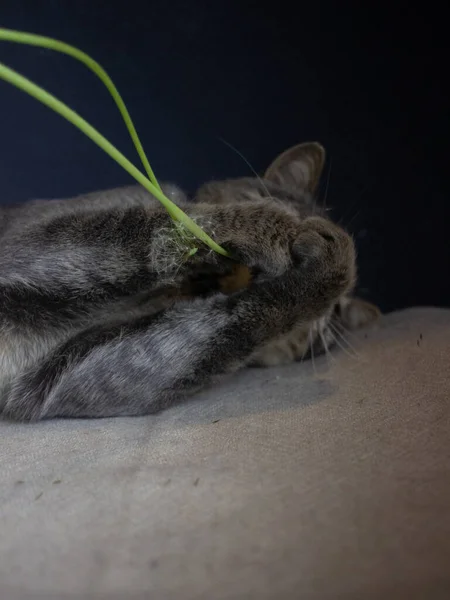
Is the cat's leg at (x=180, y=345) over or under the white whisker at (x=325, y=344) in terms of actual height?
over

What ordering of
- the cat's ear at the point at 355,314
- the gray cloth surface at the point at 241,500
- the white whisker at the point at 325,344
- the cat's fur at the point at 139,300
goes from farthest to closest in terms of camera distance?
1. the cat's ear at the point at 355,314
2. the white whisker at the point at 325,344
3. the cat's fur at the point at 139,300
4. the gray cloth surface at the point at 241,500

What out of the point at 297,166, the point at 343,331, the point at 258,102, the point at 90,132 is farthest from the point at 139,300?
the point at 258,102

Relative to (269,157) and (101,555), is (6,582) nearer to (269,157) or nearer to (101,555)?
(101,555)

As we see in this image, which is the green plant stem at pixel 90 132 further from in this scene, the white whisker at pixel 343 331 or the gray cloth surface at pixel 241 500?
the white whisker at pixel 343 331

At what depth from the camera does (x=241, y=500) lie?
2.05 feet

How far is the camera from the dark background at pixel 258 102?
153cm

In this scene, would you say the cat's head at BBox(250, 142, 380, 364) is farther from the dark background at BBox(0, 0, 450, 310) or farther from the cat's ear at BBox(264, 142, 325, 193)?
the dark background at BBox(0, 0, 450, 310)

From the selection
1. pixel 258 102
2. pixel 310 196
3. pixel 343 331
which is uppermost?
pixel 258 102

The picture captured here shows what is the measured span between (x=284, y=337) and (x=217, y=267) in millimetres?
163

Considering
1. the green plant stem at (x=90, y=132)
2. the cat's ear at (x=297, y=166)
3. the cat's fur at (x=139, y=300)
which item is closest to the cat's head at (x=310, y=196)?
the cat's ear at (x=297, y=166)

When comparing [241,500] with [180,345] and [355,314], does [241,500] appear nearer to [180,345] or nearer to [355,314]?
[180,345]

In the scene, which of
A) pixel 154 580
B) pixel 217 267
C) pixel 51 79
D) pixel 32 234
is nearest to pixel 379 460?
pixel 154 580

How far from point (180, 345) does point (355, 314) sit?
0.64 meters

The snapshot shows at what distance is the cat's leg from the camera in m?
0.95
